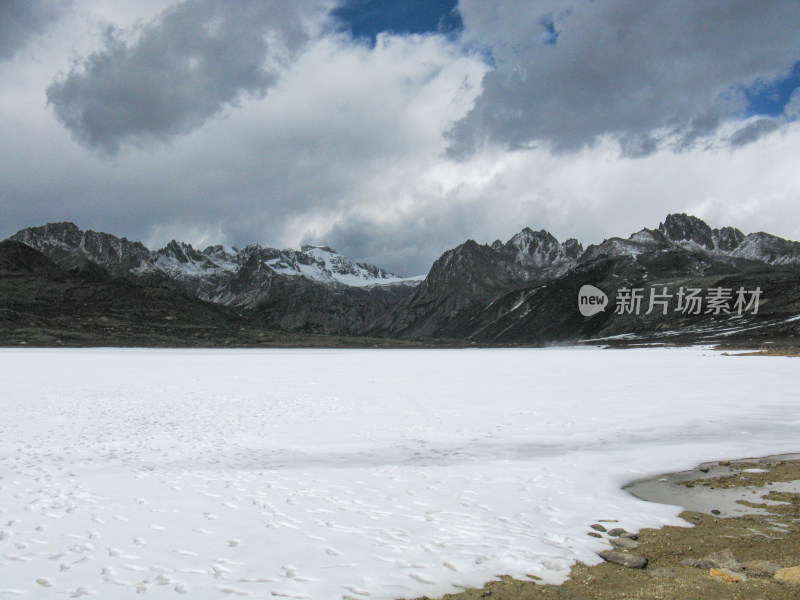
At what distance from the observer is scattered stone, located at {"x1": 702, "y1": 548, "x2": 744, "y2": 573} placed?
821 centimetres

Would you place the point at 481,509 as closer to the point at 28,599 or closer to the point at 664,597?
the point at 664,597

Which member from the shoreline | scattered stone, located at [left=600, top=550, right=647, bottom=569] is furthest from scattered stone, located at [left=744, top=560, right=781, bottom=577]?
scattered stone, located at [left=600, top=550, right=647, bottom=569]

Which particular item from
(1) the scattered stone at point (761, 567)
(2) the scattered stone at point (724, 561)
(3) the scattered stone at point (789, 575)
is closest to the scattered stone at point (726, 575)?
(2) the scattered stone at point (724, 561)

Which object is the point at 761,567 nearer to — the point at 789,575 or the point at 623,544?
the point at 789,575

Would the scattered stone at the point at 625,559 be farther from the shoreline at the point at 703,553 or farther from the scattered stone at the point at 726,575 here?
the scattered stone at the point at 726,575

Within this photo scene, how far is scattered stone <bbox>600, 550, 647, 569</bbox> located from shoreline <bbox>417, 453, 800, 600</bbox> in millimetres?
29

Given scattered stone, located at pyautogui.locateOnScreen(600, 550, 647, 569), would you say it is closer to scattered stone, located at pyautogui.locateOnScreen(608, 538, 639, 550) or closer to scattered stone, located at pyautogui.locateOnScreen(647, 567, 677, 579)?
scattered stone, located at pyautogui.locateOnScreen(647, 567, 677, 579)

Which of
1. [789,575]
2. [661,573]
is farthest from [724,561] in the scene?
[661,573]

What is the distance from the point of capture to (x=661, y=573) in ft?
26.7

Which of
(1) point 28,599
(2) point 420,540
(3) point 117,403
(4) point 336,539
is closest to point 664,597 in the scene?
(2) point 420,540

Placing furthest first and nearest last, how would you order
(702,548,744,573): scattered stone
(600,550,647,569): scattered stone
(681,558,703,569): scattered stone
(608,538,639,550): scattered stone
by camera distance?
(608,538,639,550): scattered stone, (600,550,647,569): scattered stone, (681,558,703,569): scattered stone, (702,548,744,573): scattered stone

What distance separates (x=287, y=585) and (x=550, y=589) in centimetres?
370

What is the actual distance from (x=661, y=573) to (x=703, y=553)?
129cm

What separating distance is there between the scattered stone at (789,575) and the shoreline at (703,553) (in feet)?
0.04
